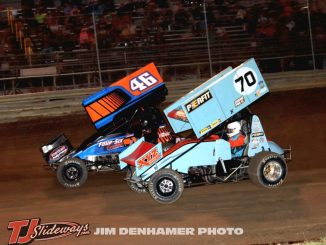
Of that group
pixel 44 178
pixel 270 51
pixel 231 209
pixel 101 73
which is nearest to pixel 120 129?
pixel 44 178

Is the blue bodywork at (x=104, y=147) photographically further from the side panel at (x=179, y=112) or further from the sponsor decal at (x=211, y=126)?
the sponsor decal at (x=211, y=126)

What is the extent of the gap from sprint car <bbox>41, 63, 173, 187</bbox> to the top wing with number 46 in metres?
1.69

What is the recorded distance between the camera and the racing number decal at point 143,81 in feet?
35.1

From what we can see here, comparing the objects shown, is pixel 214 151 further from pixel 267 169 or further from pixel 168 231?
pixel 168 231

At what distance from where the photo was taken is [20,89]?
1600 centimetres

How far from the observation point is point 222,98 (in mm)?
9109

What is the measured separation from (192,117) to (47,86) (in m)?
7.93

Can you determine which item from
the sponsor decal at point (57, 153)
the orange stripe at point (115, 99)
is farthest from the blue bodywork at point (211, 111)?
the sponsor decal at point (57, 153)

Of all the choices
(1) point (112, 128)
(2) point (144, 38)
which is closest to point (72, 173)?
(1) point (112, 128)

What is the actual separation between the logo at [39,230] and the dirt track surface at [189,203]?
125mm

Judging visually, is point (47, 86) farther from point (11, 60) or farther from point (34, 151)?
point (34, 151)

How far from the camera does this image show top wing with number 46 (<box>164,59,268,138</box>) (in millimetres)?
9086

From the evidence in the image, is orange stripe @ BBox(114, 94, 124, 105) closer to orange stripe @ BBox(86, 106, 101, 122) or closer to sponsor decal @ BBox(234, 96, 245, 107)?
orange stripe @ BBox(86, 106, 101, 122)

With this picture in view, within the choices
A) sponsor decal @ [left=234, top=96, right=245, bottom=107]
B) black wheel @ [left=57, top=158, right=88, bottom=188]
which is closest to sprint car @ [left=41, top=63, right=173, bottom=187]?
black wheel @ [left=57, top=158, right=88, bottom=188]
